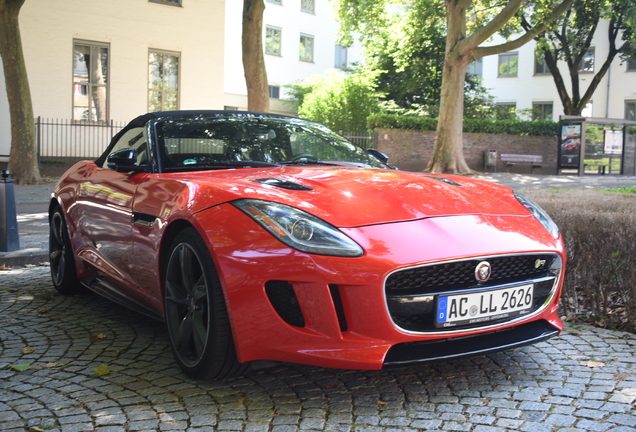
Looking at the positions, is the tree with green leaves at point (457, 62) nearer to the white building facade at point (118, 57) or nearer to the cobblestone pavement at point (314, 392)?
the white building facade at point (118, 57)

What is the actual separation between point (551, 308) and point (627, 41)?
34.9 meters

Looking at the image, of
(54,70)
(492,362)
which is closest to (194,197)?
(492,362)

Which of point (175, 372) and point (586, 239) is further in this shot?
point (586, 239)

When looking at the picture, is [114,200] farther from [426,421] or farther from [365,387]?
[426,421]

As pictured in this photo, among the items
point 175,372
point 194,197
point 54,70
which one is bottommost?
point 175,372

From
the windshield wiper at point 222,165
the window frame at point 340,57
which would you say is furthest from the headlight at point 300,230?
the window frame at point 340,57

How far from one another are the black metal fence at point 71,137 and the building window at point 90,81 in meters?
0.31

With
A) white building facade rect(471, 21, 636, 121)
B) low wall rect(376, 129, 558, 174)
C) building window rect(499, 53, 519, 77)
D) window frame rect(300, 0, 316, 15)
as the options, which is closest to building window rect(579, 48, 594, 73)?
white building facade rect(471, 21, 636, 121)

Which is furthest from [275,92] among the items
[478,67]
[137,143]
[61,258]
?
[137,143]

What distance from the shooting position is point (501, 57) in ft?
139

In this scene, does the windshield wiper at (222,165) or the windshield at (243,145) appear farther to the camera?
the windshield at (243,145)

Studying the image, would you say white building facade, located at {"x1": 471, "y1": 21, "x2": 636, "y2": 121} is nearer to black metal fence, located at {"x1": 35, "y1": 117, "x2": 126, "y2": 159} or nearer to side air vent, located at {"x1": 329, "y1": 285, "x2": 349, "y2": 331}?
black metal fence, located at {"x1": 35, "y1": 117, "x2": 126, "y2": 159}

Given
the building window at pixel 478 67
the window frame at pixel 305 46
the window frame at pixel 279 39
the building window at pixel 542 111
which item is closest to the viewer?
the window frame at pixel 279 39

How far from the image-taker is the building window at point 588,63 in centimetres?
3780
